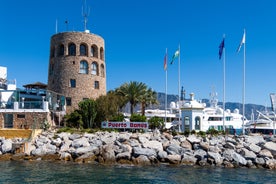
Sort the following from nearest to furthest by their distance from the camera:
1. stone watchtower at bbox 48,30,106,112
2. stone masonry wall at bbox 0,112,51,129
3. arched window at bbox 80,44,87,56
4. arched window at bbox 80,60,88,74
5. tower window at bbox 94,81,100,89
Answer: stone masonry wall at bbox 0,112,51,129 < stone watchtower at bbox 48,30,106,112 < arched window at bbox 80,60,88,74 < arched window at bbox 80,44,87,56 < tower window at bbox 94,81,100,89

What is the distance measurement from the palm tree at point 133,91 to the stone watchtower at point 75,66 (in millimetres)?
3995

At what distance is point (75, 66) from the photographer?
48.3 m

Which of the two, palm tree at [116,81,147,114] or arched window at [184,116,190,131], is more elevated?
palm tree at [116,81,147,114]

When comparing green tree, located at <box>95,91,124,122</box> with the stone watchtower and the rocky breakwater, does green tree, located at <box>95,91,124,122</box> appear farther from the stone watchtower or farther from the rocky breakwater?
the rocky breakwater

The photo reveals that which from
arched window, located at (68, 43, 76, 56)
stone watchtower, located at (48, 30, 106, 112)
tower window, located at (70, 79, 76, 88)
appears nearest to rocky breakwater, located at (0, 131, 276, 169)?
stone watchtower, located at (48, 30, 106, 112)

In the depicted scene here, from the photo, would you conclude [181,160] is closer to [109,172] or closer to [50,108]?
[109,172]

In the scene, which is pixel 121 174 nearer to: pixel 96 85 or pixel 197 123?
pixel 197 123

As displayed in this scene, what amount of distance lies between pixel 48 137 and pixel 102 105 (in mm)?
9734

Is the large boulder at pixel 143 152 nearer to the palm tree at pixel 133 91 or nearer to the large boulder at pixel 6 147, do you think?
the large boulder at pixel 6 147

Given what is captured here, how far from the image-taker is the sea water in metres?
21.2

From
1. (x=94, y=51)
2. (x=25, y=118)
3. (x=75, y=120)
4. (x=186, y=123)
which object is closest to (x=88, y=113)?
(x=75, y=120)

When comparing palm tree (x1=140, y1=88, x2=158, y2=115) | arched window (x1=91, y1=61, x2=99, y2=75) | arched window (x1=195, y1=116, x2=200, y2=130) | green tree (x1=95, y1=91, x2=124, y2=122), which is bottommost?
arched window (x1=195, y1=116, x2=200, y2=130)

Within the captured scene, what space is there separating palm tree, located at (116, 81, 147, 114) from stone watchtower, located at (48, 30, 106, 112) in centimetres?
400

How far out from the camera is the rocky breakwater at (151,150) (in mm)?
27859
